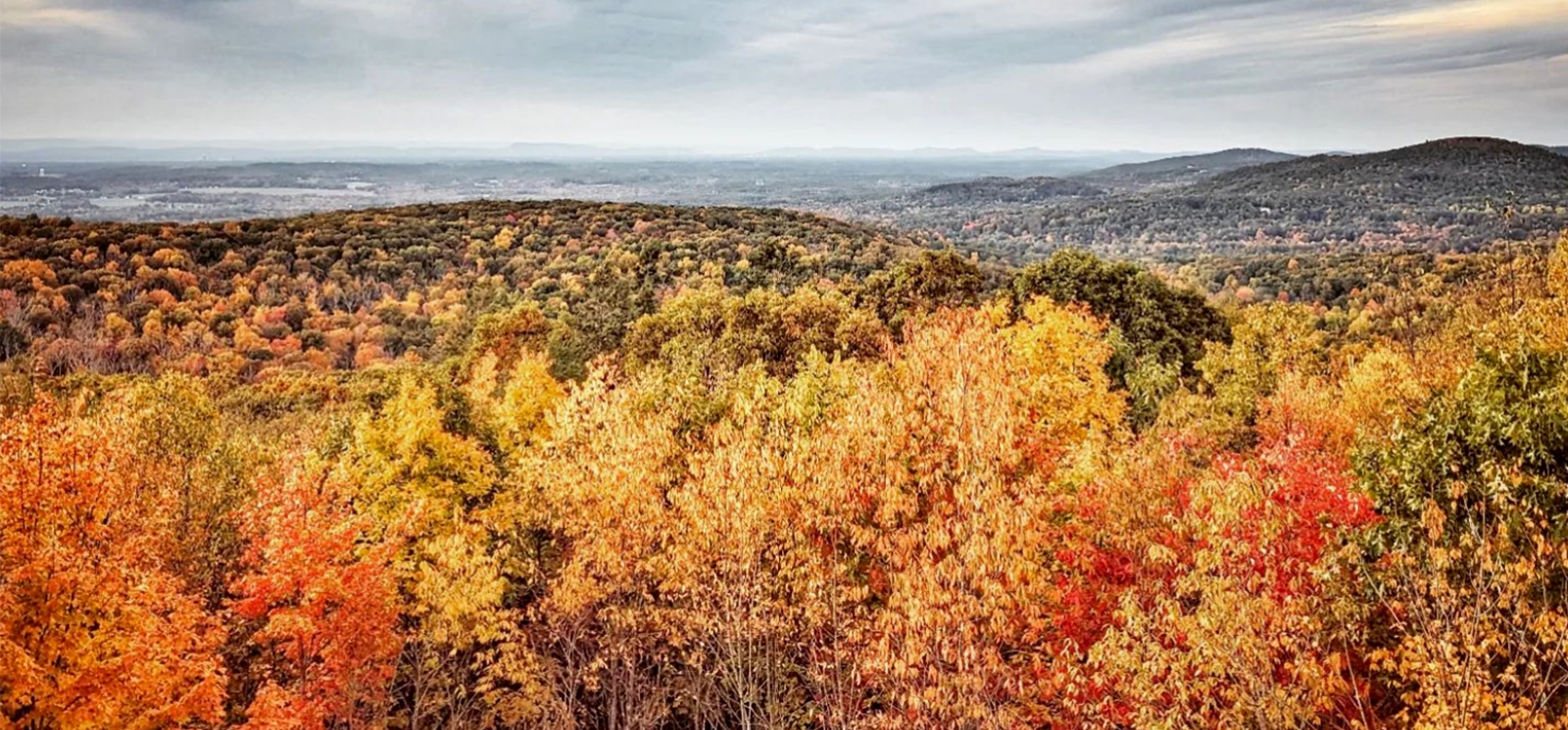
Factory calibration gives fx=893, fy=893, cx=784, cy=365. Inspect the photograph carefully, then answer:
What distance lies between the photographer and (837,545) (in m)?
21.1

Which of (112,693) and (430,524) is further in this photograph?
(430,524)

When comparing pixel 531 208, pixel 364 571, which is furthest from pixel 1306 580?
pixel 531 208

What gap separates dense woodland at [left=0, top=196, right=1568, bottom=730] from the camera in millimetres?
14477

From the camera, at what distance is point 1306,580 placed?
57.0 feet

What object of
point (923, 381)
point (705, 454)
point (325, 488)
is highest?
point (923, 381)

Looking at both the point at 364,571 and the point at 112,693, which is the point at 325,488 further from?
the point at 112,693

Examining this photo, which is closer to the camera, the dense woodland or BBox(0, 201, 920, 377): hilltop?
the dense woodland

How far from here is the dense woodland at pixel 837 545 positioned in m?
14.5

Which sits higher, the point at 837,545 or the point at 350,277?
the point at 837,545

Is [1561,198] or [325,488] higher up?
[1561,198]

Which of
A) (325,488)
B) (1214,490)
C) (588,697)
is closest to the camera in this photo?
(1214,490)

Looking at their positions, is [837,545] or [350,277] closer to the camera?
[837,545]

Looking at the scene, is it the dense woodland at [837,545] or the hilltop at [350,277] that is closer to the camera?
the dense woodland at [837,545]

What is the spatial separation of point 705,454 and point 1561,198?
247 meters
